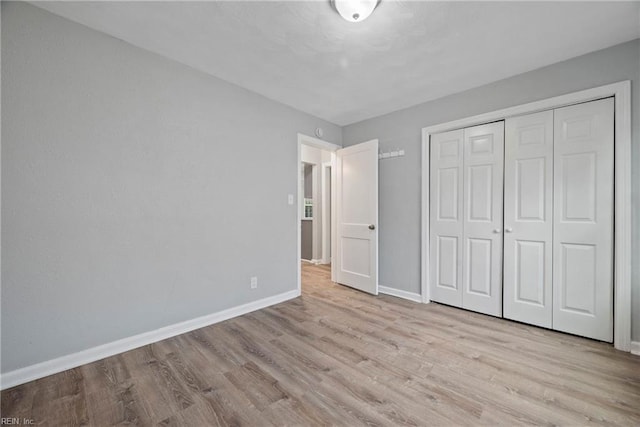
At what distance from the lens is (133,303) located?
6.86 feet

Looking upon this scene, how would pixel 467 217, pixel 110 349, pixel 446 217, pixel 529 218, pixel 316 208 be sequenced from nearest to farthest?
1. pixel 110 349
2. pixel 529 218
3. pixel 467 217
4. pixel 446 217
5. pixel 316 208

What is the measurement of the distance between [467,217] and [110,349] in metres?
3.56

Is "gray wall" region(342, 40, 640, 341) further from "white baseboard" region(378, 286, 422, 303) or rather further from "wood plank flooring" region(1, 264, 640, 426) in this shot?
"wood plank flooring" region(1, 264, 640, 426)

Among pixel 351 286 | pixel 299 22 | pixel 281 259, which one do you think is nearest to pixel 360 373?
pixel 281 259

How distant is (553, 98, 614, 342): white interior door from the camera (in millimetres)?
2135

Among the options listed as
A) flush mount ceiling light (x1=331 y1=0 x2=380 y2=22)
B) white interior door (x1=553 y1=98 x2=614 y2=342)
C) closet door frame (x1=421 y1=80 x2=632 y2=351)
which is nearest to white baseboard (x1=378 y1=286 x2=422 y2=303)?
white interior door (x1=553 y1=98 x2=614 y2=342)

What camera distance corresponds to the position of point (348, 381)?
168 centimetres

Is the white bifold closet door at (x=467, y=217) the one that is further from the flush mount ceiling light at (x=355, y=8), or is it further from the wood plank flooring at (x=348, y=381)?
the flush mount ceiling light at (x=355, y=8)

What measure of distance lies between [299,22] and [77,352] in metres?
2.88

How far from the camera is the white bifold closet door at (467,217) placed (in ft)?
8.87

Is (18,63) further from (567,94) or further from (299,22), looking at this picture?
(567,94)

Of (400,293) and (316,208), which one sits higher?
(316,208)

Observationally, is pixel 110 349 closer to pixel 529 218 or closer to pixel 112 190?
pixel 112 190

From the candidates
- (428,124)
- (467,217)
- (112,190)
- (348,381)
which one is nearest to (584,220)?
(467,217)
